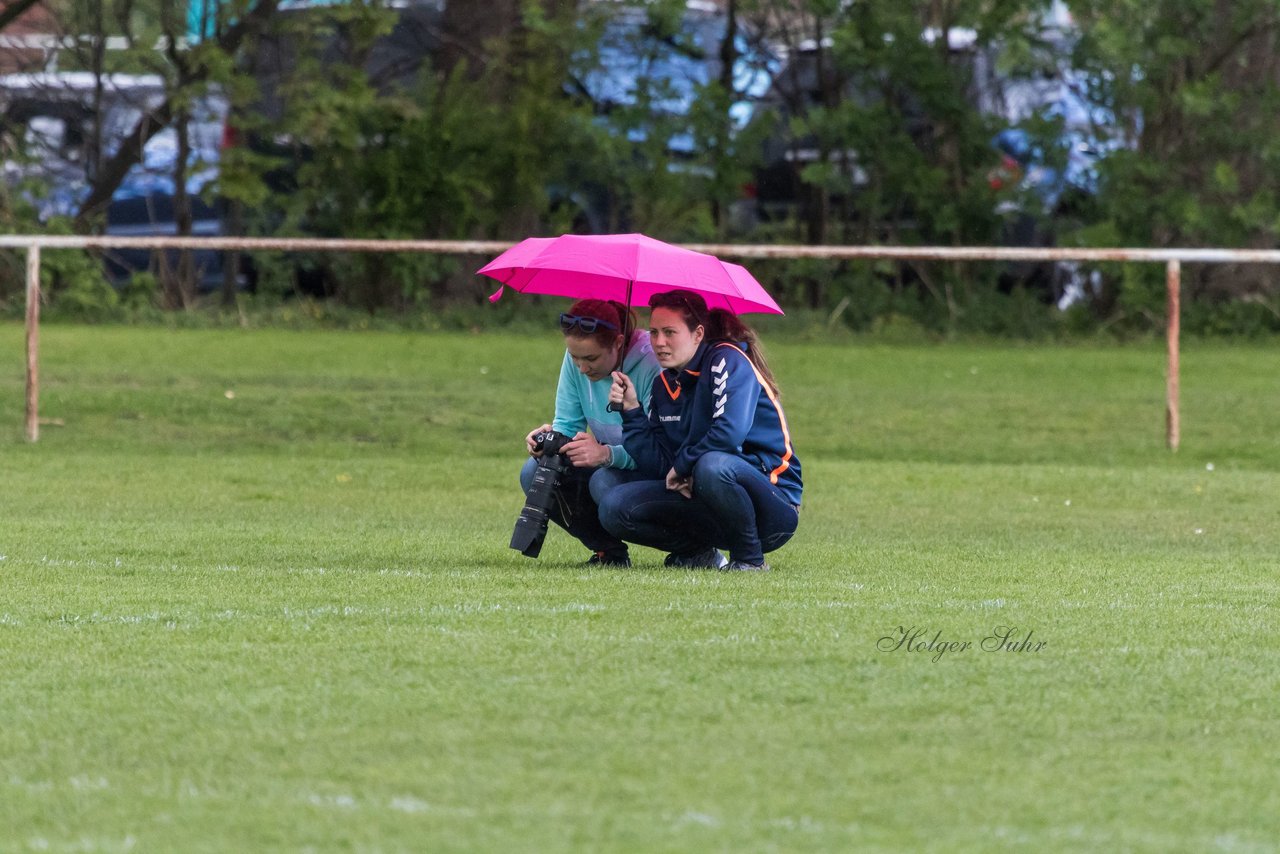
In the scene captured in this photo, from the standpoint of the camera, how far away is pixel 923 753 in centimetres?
469

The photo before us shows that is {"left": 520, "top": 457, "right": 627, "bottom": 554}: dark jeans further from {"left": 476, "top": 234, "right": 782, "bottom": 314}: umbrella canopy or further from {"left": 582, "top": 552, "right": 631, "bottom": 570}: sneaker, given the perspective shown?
{"left": 476, "top": 234, "right": 782, "bottom": 314}: umbrella canopy

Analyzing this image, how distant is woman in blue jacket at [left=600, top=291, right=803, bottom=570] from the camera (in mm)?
7418

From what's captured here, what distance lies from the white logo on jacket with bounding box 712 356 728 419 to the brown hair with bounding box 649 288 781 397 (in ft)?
0.56

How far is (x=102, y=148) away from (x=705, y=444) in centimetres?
1626

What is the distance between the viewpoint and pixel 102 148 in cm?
2217

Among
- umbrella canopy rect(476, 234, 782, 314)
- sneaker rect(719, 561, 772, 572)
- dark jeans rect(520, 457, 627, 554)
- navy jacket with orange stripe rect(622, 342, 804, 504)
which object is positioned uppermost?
umbrella canopy rect(476, 234, 782, 314)

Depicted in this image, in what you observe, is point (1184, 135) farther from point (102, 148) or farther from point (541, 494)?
point (541, 494)

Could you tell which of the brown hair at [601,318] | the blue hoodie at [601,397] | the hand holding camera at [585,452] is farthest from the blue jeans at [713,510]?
the brown hair at [601,318]

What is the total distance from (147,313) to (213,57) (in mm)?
2737

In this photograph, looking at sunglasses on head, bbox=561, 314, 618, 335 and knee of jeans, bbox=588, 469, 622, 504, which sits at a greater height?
sunglasses on head, bbox=561, 314, 618, 335

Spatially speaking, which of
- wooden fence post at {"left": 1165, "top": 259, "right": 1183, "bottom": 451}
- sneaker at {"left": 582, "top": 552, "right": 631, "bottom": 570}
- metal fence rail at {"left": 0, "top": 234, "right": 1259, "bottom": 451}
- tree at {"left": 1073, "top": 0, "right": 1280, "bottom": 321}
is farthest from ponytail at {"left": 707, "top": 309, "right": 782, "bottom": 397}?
tree at {"left": 1073, "top": 0, "right": 1280, "bottom": 321}

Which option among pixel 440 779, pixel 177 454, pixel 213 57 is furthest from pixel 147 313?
pixel 440 779

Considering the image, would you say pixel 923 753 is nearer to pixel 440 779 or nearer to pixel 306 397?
pixel 440 779

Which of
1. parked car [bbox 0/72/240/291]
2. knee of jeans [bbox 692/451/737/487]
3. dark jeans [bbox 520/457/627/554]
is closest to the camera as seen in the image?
knee of jeans [bbox 692/451/737/487]
